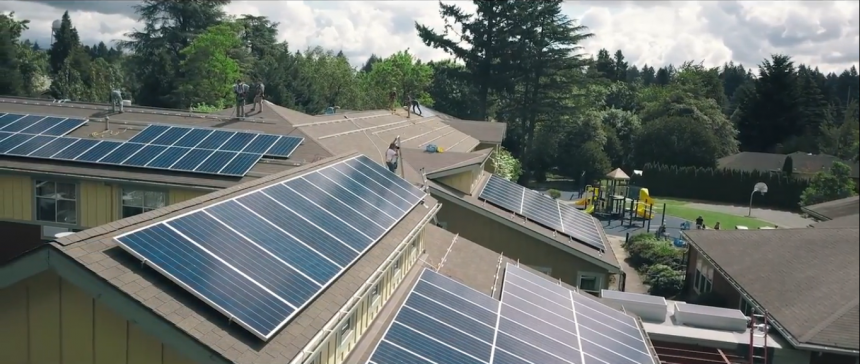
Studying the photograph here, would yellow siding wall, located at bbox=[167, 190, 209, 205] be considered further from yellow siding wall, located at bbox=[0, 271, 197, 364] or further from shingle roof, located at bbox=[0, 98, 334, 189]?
yellow siding wall, located at bbox=[0, 271, 197, 364]

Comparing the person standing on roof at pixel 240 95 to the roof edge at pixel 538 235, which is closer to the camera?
the person standing on roof at pixel 240 95

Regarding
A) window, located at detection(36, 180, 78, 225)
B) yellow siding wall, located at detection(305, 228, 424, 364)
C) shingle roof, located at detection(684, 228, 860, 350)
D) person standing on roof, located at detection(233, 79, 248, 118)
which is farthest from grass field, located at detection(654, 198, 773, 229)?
window, located at detection(36, 180, 78, 225)

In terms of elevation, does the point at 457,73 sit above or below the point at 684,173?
above

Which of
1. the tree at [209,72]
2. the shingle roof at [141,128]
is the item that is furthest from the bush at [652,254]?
the tree at [209,72]

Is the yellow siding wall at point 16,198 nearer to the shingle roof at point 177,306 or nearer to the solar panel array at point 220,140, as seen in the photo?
the solar panel array at point 220,140

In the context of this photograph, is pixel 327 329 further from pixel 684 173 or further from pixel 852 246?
pixel 684 173

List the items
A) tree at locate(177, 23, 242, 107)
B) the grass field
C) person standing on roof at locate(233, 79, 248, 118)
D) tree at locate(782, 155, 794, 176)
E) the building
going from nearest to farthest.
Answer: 1. the building
2. person standing on roof at locate(233, 79, 248, 118)
3. tree at locate(782, 155, 794, 176)
4. the grass field
5. tree at locate(177, 23, 242, 107)

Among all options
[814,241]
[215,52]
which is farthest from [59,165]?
[215,52]
